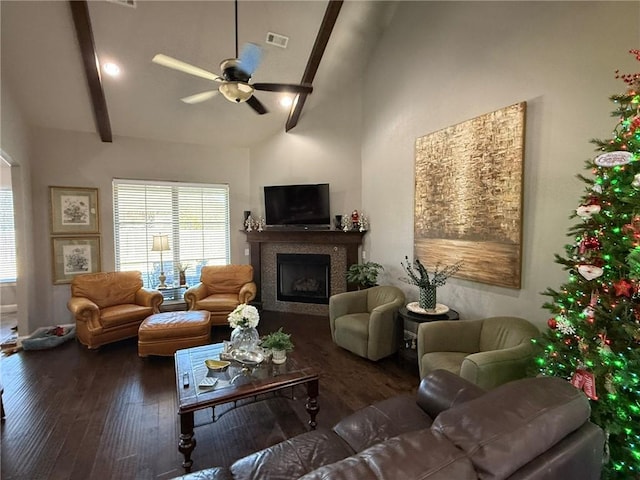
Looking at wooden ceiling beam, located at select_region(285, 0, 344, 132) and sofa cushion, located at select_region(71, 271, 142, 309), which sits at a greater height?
wooden ceiling beam, located at select_region(285, 0, 344, 132)

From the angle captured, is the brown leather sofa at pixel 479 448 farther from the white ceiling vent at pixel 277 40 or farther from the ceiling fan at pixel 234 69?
the white ceiling vent at pixel 277 40

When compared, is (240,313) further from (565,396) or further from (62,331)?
(62,331)

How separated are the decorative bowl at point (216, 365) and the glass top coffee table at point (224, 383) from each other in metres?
0.02

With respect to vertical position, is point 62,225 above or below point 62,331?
above

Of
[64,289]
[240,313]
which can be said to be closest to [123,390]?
[240,313]

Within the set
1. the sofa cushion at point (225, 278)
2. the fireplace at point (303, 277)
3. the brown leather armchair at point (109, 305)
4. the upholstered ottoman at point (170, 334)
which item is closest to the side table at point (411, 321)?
the fireplace at point (303, 277)

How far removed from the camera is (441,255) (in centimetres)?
370

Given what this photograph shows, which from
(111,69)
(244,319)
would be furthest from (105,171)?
(244,319)

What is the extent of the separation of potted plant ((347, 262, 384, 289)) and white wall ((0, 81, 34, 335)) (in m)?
4.40

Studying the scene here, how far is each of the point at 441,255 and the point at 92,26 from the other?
465 centimetres

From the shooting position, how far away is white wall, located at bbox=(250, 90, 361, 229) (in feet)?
17.0

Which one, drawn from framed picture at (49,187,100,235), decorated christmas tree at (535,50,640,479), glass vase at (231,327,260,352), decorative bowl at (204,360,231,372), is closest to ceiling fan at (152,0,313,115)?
glass vase at (231,327,260,352)

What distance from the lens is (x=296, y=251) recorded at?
5473 mm

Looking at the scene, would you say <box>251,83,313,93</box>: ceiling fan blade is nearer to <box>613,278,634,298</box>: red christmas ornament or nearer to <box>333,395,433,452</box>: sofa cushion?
<box>333,395,433,452</box>: sofa cushion
